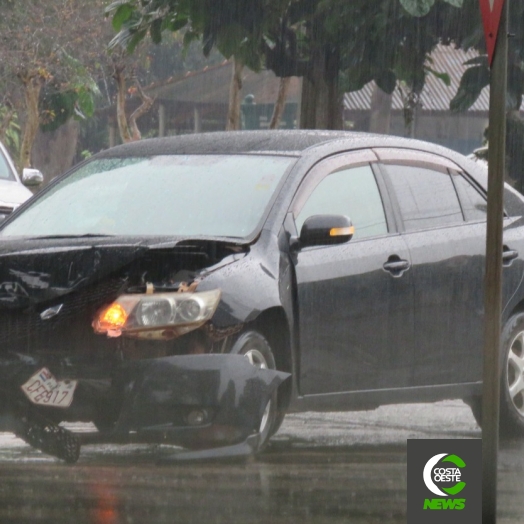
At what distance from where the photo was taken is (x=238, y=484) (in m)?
6.35

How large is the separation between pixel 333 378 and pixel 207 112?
140 feet

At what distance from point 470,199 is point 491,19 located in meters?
3.96

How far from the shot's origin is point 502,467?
7.05 metres

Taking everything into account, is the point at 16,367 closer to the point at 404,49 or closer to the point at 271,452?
the point at 271,452

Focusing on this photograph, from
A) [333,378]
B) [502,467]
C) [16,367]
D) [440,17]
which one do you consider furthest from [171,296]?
[440,17]

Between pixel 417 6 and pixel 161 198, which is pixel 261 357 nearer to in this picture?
pixel 161 198

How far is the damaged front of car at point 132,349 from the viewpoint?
6.23m

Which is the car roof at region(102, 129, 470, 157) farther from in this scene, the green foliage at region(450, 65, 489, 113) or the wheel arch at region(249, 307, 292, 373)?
the green foliage at region(450, 65, 489, 113)

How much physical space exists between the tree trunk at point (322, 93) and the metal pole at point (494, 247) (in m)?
10.1

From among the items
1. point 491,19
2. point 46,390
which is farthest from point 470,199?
point 491,19

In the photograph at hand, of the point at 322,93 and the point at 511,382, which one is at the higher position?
the point at 322,93

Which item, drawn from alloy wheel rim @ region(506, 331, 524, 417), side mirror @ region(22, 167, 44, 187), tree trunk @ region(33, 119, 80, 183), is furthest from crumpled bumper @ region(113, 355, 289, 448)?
tree trunk @ region(33, 119, 80, 183)

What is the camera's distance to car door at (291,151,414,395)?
7.04 m

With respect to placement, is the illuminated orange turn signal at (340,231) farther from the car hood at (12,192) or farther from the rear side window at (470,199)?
the car hood at (12,192)
